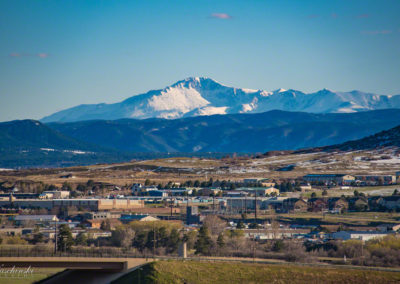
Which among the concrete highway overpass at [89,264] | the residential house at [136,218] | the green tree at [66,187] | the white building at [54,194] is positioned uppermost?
the green tree at [66,187]

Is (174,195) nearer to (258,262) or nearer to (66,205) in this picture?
(66,205)

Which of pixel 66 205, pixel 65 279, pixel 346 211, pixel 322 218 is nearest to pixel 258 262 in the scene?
pixel 65 279

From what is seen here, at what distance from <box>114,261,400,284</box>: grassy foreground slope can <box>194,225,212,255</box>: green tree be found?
10.1m

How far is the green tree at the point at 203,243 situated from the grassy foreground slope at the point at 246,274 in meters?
10.1

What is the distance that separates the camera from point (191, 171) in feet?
651

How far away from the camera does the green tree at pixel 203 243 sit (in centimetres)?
6997

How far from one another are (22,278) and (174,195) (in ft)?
240

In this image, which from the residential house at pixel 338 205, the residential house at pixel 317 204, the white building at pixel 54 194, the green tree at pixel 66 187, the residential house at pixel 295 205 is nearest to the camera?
the residential house at pixel 338 205

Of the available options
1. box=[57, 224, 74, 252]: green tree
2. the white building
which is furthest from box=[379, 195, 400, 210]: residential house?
the white building

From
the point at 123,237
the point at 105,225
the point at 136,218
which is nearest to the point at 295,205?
the point at 136,218

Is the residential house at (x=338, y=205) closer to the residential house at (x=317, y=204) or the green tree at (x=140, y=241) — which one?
the residential house at (x=317, y=204)

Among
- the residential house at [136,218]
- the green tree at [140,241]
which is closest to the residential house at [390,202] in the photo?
the residential house at [136,218]

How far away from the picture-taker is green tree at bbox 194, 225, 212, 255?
6997cm

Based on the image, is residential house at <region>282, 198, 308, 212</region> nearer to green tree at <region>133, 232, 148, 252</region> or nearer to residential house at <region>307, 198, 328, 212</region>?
residential house at <region>307, 198, 328, 212</region>
